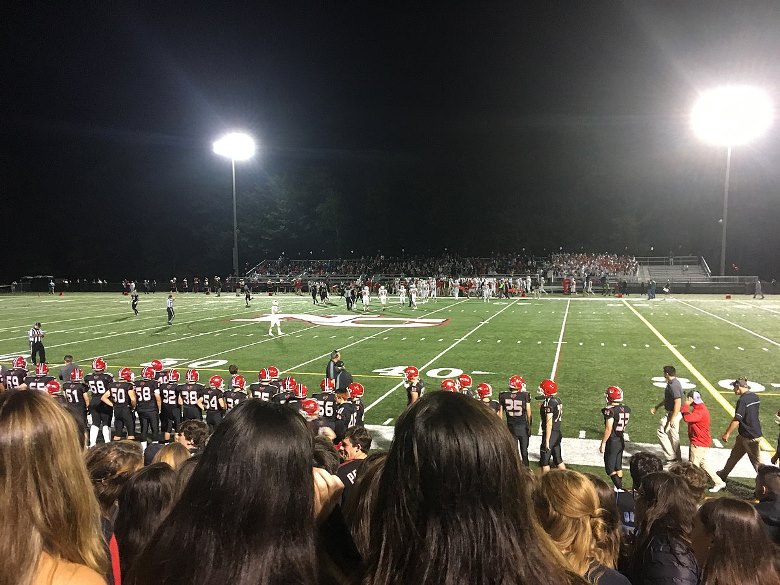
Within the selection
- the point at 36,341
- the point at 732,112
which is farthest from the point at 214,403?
the point at 732,112

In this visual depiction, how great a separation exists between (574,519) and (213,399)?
821 cm

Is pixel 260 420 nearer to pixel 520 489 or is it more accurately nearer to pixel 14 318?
pixel 520 489

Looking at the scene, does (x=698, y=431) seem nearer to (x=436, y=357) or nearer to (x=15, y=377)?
(x=436, y=357)

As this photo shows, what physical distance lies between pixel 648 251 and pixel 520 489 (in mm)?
67780

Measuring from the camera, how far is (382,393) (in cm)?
1330

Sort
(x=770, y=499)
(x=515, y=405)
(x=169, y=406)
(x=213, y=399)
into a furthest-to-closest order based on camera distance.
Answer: (x=169, y=406)
(x=213, y=399)
(x=515, y=405)
(x=770, y=499)

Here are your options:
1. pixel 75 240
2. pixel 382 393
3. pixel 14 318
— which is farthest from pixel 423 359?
pixel 75 240

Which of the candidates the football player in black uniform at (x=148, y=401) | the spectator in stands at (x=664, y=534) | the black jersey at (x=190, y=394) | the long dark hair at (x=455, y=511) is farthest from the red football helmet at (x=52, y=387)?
the long dark hair at (x=455, y=511)

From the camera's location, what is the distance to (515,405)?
863cm

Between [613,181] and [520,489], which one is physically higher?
[613,181]

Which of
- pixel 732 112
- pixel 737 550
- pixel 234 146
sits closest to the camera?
pixel 737 550

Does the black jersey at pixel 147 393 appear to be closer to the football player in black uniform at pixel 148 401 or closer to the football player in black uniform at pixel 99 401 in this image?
the football player in black uniform at pixel 148 401

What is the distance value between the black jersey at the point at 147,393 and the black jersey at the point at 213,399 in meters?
1.17

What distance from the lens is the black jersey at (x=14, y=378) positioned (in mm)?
10714
